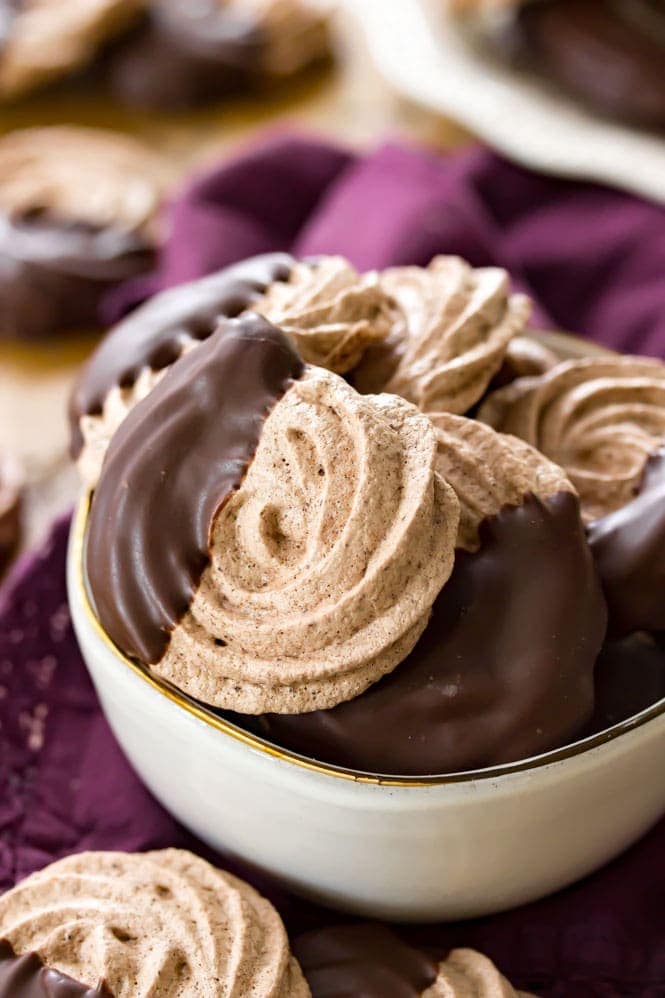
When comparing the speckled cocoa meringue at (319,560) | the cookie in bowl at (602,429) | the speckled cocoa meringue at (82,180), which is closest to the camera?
the speckled cocoa meringue at (319,560)

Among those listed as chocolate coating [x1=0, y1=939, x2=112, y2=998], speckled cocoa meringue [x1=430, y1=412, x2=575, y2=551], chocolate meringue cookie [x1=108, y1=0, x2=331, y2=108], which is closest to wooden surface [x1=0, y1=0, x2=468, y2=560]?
chocolate meringue cookie [x1=108, y1=0, x2=331, y2=108]

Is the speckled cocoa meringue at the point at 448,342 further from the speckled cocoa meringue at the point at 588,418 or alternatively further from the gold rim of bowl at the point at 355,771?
the gold rim of bowl at the point at 355,771

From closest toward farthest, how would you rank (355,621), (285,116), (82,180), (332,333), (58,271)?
(355,621), (332,333), (58,271), (82,180), (285,116)

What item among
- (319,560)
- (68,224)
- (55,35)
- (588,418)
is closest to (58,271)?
(68,224)

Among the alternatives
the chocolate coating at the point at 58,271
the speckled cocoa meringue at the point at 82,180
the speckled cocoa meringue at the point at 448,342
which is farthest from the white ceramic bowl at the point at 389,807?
the speckled cocoa meringue at the point at 82,180

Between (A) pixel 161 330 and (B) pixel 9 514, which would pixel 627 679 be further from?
(B) pixel 9 514

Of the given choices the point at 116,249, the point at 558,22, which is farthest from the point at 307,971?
the point at 558,22

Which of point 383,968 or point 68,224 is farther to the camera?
point 68,224
